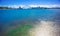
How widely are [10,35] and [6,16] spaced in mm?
347

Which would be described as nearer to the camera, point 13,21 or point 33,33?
point 33,33

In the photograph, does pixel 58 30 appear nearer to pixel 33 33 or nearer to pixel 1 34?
pixel 33 33

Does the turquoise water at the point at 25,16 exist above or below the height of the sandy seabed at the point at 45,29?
above

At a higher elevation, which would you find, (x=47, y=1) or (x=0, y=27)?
(x=47, y=1)

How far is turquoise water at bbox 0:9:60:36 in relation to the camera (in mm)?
1284

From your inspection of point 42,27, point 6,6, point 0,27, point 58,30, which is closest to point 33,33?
point 42,27

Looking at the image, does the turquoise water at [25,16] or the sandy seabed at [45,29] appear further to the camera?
the turquoise water at [25,16]

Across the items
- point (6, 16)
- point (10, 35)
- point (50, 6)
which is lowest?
point (10, 35)

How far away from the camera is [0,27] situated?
122cm

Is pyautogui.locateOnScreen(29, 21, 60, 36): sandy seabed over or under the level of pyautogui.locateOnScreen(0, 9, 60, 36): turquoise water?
under

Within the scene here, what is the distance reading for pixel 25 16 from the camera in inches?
54.7

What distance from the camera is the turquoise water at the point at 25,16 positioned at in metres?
1.28

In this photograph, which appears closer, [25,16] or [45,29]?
[45,29]

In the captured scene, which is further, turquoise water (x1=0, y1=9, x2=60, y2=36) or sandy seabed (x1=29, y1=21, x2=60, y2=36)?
turquoise water (x1=0, y1=9, x2=60, y2=36)
